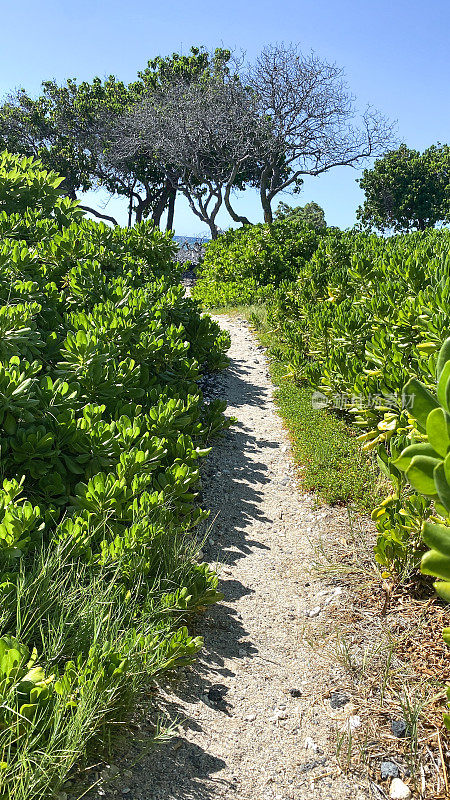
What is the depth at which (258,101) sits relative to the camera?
64.4 feet

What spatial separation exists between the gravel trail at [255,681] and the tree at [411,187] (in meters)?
38.7

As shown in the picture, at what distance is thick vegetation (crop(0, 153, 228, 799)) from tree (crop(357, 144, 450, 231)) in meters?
38.3

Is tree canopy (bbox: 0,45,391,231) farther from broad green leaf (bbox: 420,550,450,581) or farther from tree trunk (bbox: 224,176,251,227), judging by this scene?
broad green leaf (bbox: 420,550,450,581)

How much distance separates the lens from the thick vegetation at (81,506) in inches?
89.0

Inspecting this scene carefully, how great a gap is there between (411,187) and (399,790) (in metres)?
43.1

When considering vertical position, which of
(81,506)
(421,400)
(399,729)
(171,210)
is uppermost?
(171,210)

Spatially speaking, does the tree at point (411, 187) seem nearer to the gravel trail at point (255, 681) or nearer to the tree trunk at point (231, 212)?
the tree trunk at point (231, 212)

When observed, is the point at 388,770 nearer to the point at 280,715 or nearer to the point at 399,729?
the point at 399,729

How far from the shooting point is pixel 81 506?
11.2ft

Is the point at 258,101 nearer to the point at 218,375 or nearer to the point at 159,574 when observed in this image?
the point at 218,375

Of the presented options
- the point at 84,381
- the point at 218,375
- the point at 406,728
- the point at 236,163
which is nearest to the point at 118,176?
the point at 236,163

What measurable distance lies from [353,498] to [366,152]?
18768 mm

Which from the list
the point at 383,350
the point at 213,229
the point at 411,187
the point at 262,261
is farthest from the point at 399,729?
the point at 411,187

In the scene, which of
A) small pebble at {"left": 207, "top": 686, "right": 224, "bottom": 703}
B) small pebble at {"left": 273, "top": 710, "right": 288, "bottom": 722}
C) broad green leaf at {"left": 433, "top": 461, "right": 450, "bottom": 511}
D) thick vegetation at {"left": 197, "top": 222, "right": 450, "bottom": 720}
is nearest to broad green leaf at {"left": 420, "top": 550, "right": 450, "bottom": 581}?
thick vegetation at {"left": 197, "top": 222, "right": 450, "bottom": 720}
